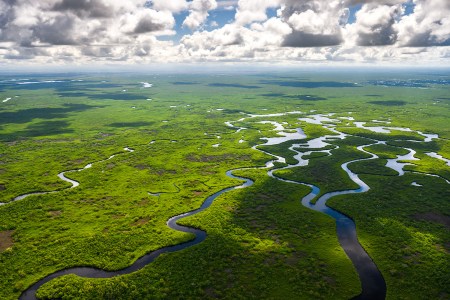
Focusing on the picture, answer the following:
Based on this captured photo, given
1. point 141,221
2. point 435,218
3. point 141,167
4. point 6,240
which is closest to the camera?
point 6,240

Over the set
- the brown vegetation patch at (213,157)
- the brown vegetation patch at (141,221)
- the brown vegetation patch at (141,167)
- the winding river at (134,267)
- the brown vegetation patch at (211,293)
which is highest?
the brown vegetation patch at (213,157)

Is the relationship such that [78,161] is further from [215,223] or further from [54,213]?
[215,223]

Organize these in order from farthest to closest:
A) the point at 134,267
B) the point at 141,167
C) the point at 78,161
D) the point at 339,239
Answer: the point at 78,161, the point at 141,167, the point at 339,239, the point at 134,267

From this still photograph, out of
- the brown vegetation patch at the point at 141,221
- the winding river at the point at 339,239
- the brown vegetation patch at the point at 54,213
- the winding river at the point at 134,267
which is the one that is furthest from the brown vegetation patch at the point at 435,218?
the brown vegetation patch at the point at 54,213

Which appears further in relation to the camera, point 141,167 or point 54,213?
point 141,167

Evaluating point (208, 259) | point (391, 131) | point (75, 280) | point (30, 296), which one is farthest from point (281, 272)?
point (391, 131)

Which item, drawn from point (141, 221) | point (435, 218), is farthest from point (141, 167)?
point (435, 218)

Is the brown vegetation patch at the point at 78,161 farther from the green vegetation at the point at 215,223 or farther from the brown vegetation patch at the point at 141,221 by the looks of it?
the brown vegetation patch at the point at 141,221
